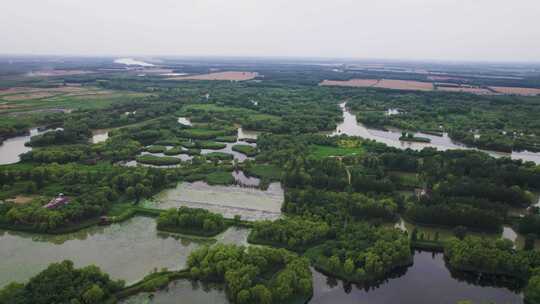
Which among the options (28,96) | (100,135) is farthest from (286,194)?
(28,96)

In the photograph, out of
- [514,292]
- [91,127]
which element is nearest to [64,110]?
[91,127]

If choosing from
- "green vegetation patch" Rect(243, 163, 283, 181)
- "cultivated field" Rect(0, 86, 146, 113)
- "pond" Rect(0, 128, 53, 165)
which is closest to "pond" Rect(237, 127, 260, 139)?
"green vegetation patch" Rect(243, 163, 283, 181)

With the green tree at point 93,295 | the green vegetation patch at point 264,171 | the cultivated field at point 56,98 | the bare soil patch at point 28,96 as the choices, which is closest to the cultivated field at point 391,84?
the cultivated field at point 56,98

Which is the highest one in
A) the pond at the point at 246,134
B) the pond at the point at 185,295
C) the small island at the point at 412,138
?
the small island at the point at 412,138

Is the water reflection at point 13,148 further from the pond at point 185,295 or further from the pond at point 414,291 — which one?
the pond at point 414,291

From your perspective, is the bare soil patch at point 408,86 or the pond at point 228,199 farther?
the bare soil patch at point 408,86

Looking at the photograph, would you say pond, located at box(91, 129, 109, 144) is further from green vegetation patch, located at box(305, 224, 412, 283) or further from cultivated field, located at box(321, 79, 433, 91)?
cultivated field, located at box(321, 79, 433, 91)
